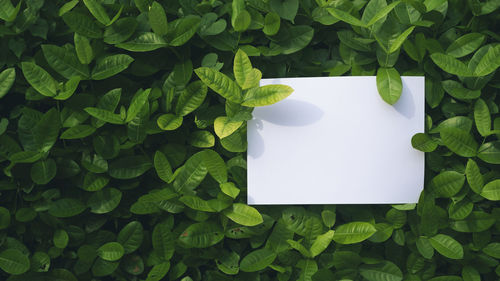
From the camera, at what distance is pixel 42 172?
0.88m

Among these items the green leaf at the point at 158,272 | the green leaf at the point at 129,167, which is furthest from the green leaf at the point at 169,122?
the green leaf at the point at 158,272

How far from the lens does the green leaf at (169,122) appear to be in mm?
859

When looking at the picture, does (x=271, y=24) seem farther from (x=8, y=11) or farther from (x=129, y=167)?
(x=8, y=11)

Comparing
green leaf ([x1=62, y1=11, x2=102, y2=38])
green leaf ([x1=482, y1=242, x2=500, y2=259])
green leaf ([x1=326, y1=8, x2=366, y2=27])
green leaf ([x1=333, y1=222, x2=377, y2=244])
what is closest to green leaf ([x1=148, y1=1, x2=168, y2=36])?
green leaf ([x1=62, y1=11, x2=102, y2=38])

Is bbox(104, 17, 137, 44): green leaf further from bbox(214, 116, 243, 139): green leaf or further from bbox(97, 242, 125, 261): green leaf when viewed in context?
bbox(97, 242, 125, 261): green leaf

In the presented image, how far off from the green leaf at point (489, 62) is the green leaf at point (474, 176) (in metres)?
0.20

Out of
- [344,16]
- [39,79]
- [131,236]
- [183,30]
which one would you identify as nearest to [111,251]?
[131,236]

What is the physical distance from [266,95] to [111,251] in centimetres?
51

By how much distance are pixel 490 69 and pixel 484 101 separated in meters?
0.08

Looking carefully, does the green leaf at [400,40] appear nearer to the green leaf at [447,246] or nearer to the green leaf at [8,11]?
the green leaf at [447,246]

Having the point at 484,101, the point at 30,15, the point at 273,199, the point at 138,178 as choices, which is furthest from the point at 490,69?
the point at 30,15

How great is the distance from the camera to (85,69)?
2.93 feet

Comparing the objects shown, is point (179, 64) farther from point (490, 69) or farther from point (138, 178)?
point (490, 69)

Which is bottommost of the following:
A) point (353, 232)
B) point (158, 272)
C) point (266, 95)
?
point (158, 272)
